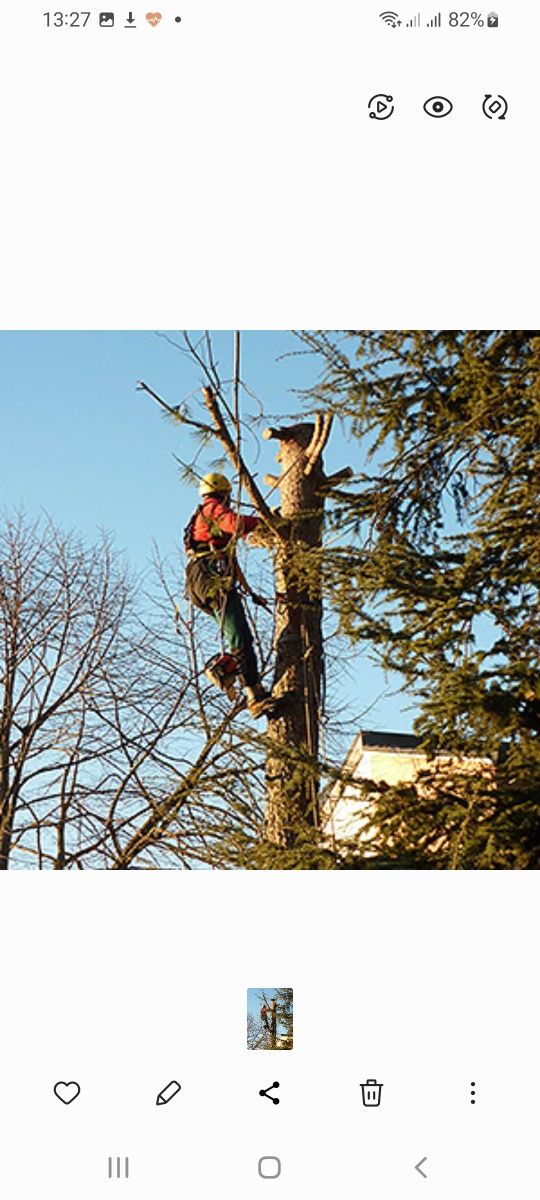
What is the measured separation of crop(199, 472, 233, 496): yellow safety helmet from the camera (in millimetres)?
3941

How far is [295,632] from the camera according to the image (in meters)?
4.34
